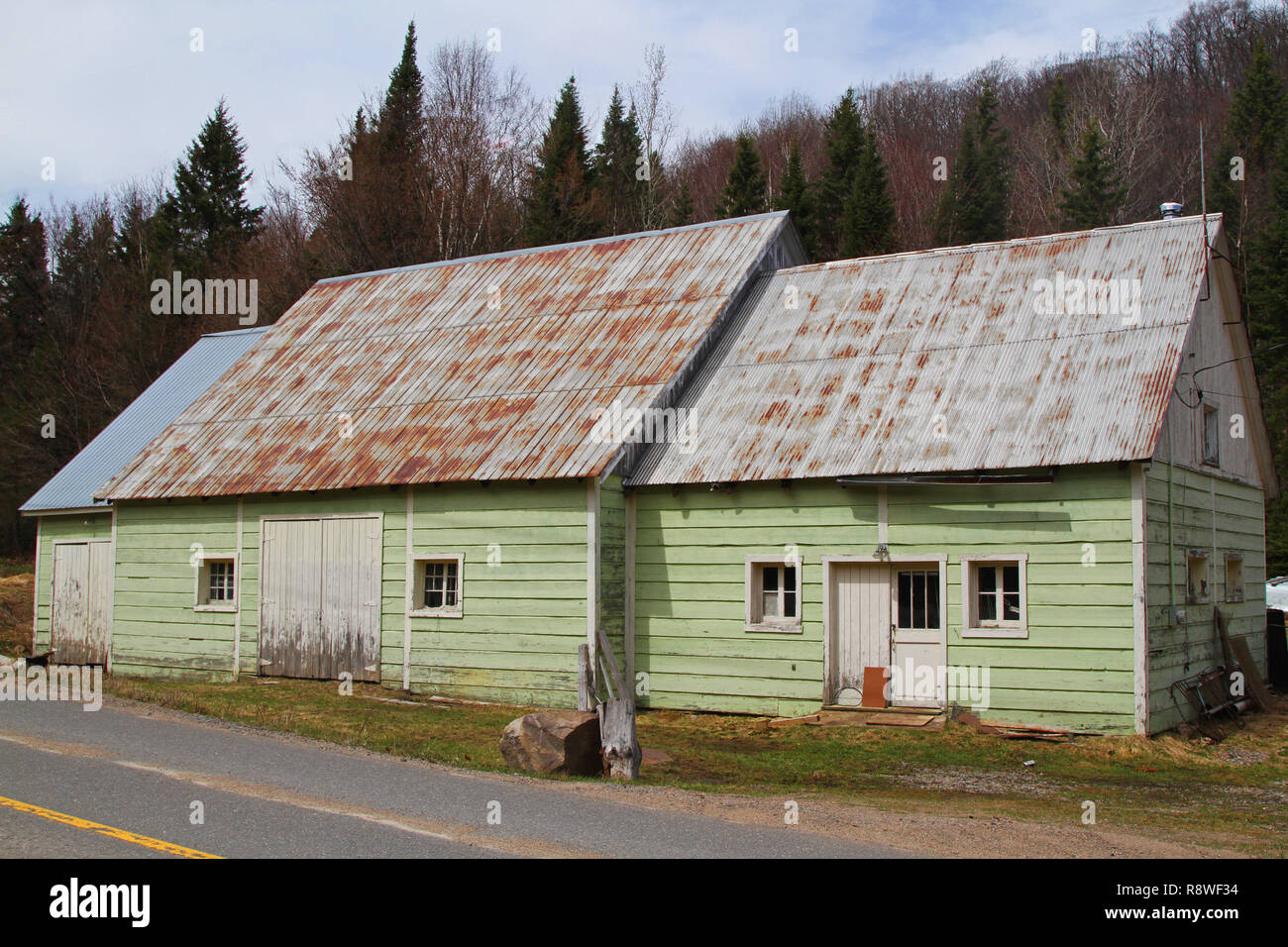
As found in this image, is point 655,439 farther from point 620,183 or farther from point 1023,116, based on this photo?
point 1023,116

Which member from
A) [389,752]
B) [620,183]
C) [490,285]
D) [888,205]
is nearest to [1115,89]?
[888,205]

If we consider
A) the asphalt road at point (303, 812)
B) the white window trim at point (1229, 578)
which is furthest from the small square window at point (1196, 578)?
the asphalt road at point (303, 812)

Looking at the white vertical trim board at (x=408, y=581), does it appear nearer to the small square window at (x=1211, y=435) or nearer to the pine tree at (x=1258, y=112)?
the small square window at (x=1211, y=435)

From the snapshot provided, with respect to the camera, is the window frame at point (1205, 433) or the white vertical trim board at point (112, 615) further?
the white vertical trim board at point (112, 615)

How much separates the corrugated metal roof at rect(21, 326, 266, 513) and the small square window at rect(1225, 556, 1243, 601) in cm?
1937

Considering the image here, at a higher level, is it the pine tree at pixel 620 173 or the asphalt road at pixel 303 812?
the pine tree at pixel 620 173

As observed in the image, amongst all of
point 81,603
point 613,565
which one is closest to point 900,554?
point 613,565

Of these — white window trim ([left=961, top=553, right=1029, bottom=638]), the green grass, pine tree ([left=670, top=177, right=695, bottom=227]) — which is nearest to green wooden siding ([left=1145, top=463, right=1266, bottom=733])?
the green grass

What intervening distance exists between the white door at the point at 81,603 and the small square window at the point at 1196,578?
1876 cm

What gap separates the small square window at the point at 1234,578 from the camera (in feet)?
58.1

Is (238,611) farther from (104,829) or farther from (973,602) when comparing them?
(104,829)

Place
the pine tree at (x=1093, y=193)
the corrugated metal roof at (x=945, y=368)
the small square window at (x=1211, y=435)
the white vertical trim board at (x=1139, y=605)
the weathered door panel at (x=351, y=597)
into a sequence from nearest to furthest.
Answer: the white vertical trim board at (x=1139, y=605) → the corrugated metal roof at (x=945, y=368) → the small square window at (x=1211, y=435) → the weathered door panel at (x=351, y=597) → the pine tree at (x=1093, y=193)

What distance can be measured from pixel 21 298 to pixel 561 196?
2638 cm

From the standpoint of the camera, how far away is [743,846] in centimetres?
789
